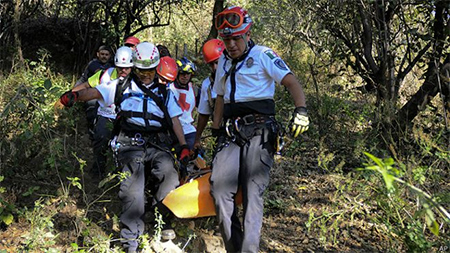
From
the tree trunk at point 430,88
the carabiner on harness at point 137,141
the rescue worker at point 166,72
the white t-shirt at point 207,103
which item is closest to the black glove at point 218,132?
the white t-shirt at point 207,103

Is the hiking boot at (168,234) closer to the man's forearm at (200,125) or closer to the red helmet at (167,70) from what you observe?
the man's forearm at (200,125)

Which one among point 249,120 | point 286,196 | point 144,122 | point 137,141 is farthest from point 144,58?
point 286,196

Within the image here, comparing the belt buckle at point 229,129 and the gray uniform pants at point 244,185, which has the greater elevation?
the belt buckle at point 229,129

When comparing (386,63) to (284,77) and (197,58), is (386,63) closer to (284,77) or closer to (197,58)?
(284,77)

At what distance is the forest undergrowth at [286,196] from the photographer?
3.96 meters

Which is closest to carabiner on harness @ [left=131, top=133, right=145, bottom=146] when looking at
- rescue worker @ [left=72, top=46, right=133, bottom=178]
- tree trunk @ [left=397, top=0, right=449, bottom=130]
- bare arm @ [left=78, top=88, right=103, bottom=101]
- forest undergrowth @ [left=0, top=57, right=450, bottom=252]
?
forest undergrowth @ [left=0, top=57, right=450, bottom=252]

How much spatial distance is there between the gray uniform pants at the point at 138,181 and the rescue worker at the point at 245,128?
0.62 metres

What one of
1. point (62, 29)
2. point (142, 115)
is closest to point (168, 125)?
point (142, 115)

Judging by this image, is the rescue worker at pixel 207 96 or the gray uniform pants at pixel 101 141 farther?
the gray uniform pants at pixel 101 141

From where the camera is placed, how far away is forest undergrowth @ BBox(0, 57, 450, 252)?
3.96 metres

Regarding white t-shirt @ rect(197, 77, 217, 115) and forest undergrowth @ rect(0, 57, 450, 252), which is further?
white t-shirt @ rect(197, 77, 217, 115)

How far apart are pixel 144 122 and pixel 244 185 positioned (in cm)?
117

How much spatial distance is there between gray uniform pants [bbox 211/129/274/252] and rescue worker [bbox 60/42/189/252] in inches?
25.6

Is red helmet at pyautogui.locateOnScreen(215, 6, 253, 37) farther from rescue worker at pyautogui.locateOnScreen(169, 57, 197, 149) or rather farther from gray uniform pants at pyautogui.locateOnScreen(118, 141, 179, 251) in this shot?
rescue worker at pyautogui.locateOnScreen(169, 57, 197, 149)
